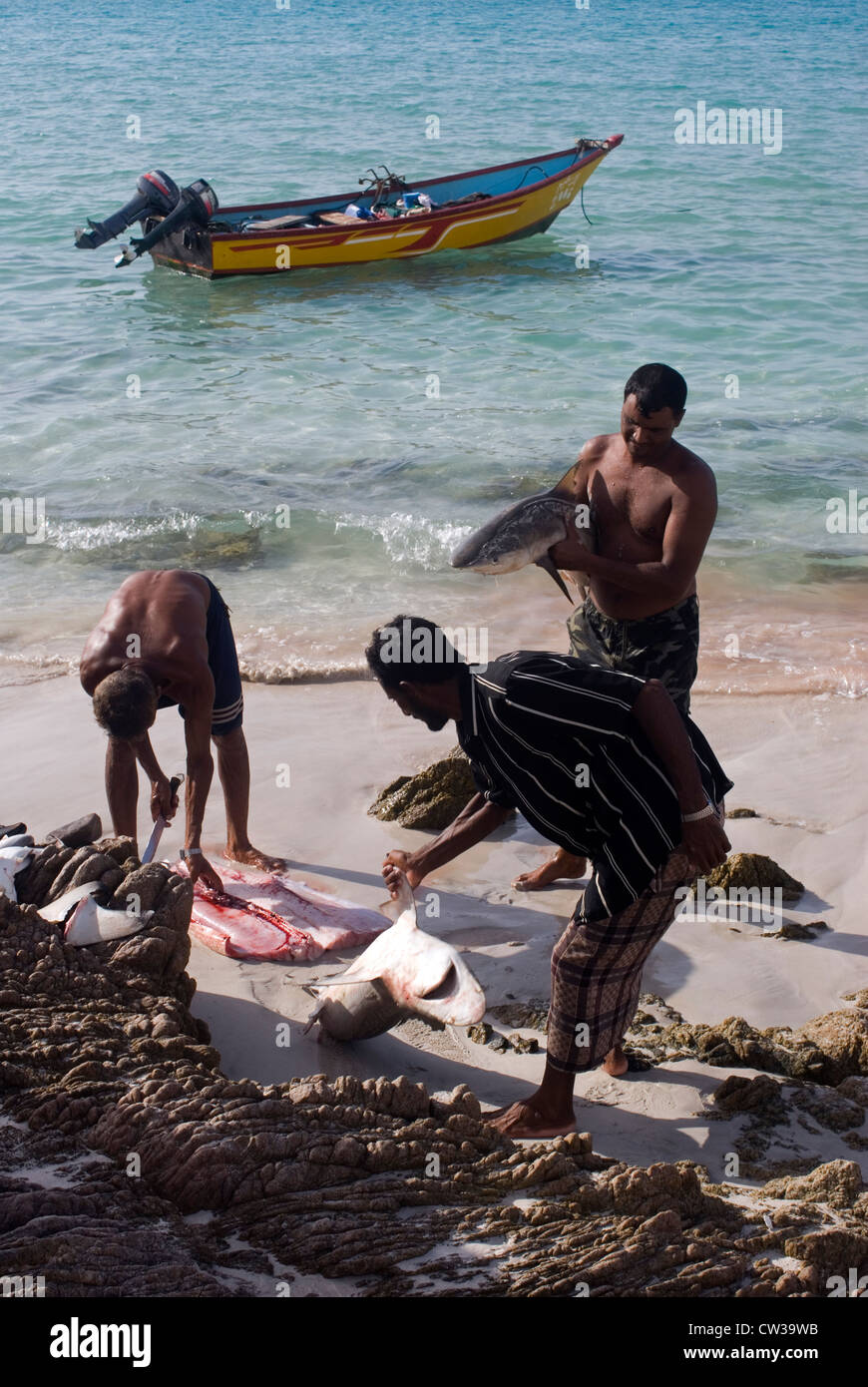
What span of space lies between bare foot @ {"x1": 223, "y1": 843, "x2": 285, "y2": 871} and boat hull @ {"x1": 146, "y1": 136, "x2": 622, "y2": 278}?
11.4m

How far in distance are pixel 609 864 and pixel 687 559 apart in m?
1.21

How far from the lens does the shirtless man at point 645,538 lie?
3.63m

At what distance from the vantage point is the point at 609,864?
278 cm

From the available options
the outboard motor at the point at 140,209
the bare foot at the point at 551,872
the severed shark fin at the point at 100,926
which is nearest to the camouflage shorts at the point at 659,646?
the bare foot at the point at 551,872

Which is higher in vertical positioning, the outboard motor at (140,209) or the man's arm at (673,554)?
the outboard motor at (140,209)

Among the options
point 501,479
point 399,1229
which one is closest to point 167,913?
point 399,1229

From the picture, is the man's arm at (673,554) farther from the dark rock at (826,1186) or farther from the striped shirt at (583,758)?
the dark rock at (826,1186)

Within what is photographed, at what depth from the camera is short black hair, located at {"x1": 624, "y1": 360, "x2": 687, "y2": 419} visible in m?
3.56

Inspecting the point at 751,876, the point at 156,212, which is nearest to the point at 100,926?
the point at 751,876

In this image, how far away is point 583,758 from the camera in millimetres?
2711

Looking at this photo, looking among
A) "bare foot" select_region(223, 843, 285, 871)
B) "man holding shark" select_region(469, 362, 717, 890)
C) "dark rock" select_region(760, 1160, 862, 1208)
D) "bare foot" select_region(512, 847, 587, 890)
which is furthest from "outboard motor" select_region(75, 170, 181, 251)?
"dark rock" select_region(760, 1160, 862, 1208)

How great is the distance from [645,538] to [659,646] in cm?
33

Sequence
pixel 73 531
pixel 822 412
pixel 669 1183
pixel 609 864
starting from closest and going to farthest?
pixel 669 1183, pixel 609 864, pixel 73 531, pixel 822 412
